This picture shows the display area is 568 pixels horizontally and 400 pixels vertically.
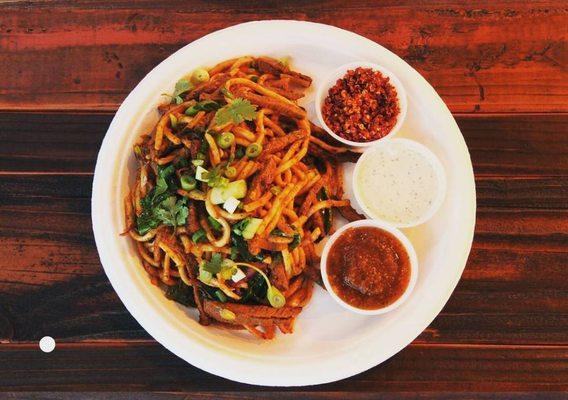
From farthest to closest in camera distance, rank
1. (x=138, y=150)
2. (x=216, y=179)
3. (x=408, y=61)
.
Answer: (x=408, y=61) → (x=138, y=150) → (x=216, y=179)

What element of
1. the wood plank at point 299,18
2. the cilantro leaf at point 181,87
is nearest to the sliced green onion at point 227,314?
the cilantro leaf at point 181,87

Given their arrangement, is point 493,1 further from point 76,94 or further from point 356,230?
point 76,94

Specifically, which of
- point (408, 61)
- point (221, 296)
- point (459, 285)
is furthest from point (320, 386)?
point (408, 61)

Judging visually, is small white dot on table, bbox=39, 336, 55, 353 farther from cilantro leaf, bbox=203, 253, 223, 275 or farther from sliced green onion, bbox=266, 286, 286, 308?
sliced green onion, bbox=266, 286, 286, 308

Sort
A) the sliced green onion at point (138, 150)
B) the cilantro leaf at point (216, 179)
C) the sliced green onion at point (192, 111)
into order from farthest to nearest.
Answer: the sliced green onion at point (138, 150)
the sliced green onion at point (192, 111)
the cilantro leaf at point (216, 179)

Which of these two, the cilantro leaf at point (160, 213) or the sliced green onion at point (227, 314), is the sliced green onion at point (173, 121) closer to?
the cilantro leaf at point (160, 213)

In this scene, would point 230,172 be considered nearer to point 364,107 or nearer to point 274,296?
point 274,296
